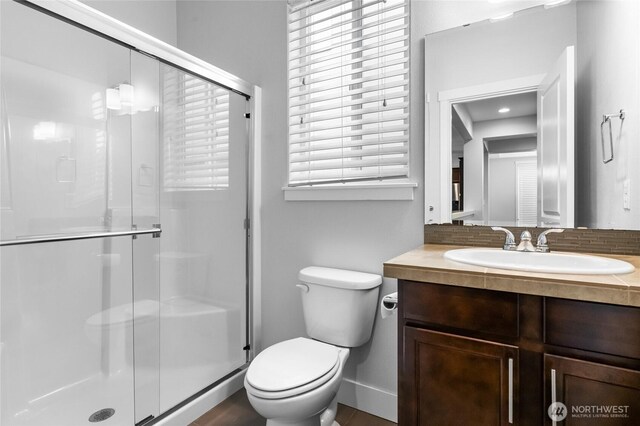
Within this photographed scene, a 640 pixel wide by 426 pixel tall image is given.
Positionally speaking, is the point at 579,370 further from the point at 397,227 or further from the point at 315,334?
the point at 315,334

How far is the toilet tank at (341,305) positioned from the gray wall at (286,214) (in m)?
0.11

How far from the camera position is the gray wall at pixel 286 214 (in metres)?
1.77

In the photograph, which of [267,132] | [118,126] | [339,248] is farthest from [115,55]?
[339,248]

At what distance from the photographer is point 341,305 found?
1.69 m

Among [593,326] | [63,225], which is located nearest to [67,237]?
[63,225]

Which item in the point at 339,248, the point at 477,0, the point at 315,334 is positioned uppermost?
the point at 477,0

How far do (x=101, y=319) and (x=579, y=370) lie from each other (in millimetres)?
1895

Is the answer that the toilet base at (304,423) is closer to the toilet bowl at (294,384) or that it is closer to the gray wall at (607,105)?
the toilet bowl at (294,384)

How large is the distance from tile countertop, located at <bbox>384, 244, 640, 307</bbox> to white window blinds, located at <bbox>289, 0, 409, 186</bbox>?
0.70 metres

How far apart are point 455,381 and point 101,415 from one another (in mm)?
1588

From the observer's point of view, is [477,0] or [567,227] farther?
[477,0]

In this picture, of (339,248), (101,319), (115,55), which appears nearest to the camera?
(115,55)

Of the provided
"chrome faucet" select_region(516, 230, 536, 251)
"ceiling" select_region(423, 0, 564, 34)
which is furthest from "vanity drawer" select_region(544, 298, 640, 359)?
"ceiling" select_region(423, 0, 564, 34)

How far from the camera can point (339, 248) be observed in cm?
192
